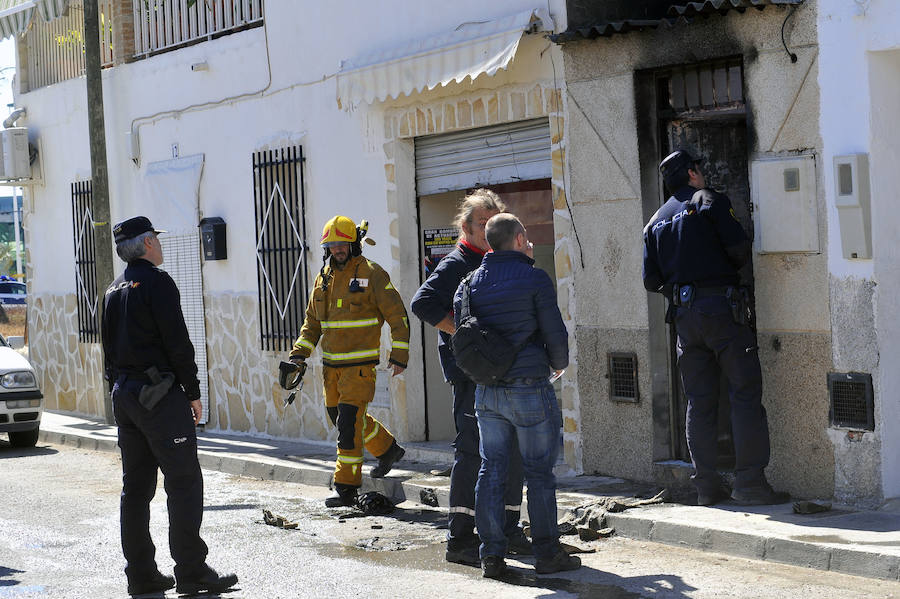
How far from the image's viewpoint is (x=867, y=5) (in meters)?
8.01

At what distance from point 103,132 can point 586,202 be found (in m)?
7.57

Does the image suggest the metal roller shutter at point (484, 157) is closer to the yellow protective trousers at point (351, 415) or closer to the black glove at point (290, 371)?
the yellow protective trousers at point (351, 415)

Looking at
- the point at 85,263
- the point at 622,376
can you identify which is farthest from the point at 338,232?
the point at 85,263

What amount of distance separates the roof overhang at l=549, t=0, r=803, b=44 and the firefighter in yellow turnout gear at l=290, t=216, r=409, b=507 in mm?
2181

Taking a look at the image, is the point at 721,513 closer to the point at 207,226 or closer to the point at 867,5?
the point at 867,5

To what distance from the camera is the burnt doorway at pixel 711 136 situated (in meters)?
9.16

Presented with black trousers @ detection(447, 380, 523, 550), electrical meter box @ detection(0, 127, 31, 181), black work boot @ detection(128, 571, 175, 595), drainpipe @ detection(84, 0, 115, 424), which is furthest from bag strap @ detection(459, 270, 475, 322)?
electrical meter box @ detection(0, 127, 31, 181)

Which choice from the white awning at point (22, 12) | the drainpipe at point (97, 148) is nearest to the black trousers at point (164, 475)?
the drainpipe at point (97, 148)

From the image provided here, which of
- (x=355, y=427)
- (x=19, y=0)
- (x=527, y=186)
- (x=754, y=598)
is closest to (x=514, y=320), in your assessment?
(x=754, y=598)

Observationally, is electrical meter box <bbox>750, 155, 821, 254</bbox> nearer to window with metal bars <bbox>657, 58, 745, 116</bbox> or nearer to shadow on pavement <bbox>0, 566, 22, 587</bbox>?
window with metal bars <bbox>657, 58, 745, 116</bbox>

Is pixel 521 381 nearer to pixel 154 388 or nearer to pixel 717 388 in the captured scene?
pixel 154 388

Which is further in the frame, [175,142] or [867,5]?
[175,142]

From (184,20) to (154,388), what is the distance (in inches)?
362

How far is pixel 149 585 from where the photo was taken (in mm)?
7277
